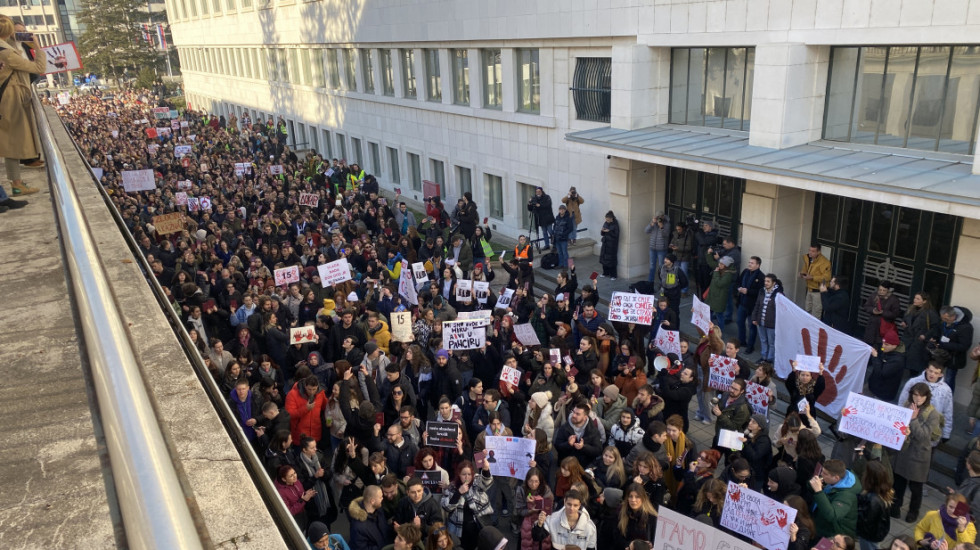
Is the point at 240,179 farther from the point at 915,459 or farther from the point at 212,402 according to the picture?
the point at 212,402

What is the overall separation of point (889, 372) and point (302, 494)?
7.80 m

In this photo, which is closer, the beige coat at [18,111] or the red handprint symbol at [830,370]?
the beige coat at [18,111]

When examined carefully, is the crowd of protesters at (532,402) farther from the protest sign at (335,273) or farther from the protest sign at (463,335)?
the protest sign at (335,273)

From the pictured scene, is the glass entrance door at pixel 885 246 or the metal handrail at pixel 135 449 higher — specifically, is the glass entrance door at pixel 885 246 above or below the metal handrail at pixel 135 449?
below

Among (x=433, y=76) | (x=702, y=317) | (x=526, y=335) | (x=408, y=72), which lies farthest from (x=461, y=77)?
(x=702, y=317)

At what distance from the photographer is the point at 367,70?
104 feet

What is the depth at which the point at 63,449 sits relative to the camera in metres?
2.96

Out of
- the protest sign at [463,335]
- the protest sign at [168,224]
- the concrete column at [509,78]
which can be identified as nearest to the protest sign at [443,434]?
the protest sign at [463,335]

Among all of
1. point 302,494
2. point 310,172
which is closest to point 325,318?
point 302,494

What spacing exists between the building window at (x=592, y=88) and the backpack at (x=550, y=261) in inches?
140

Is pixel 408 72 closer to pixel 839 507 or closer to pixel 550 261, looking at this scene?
pixel 550 261

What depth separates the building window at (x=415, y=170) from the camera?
94.0ft

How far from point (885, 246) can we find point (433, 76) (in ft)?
57.0

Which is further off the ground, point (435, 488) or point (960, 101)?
point (960, 101)
